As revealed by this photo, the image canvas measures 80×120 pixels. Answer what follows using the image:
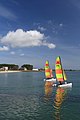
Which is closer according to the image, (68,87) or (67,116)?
(67,116)

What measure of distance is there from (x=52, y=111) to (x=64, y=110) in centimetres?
229

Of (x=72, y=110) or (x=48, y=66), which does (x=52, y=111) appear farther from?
(x=48, y=66)

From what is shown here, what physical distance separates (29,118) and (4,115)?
4299 millimetres

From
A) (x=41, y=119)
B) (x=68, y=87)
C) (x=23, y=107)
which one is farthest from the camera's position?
(x=68, y=87)

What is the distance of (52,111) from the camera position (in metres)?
40.6

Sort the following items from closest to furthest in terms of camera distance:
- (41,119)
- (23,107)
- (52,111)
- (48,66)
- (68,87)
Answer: (41,119) → (52,111) → (23,107) → (68,87) → (48,66)

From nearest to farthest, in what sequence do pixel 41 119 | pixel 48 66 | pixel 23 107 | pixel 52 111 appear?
→ 1. pixel 41 119
2. pixel 52 111
3. pixel 23 107
4. pixel 48 66

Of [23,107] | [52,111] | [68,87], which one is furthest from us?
[68,87]

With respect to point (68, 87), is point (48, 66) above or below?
Answer: above

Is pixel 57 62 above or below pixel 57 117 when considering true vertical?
above

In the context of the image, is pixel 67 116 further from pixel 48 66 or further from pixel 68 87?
pixel 48 66

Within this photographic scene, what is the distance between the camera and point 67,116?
123 feet

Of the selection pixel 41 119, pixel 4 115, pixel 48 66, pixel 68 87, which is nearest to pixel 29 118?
pixel 41 119

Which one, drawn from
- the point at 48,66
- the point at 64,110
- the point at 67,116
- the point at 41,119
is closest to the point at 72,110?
the point at 64,110
